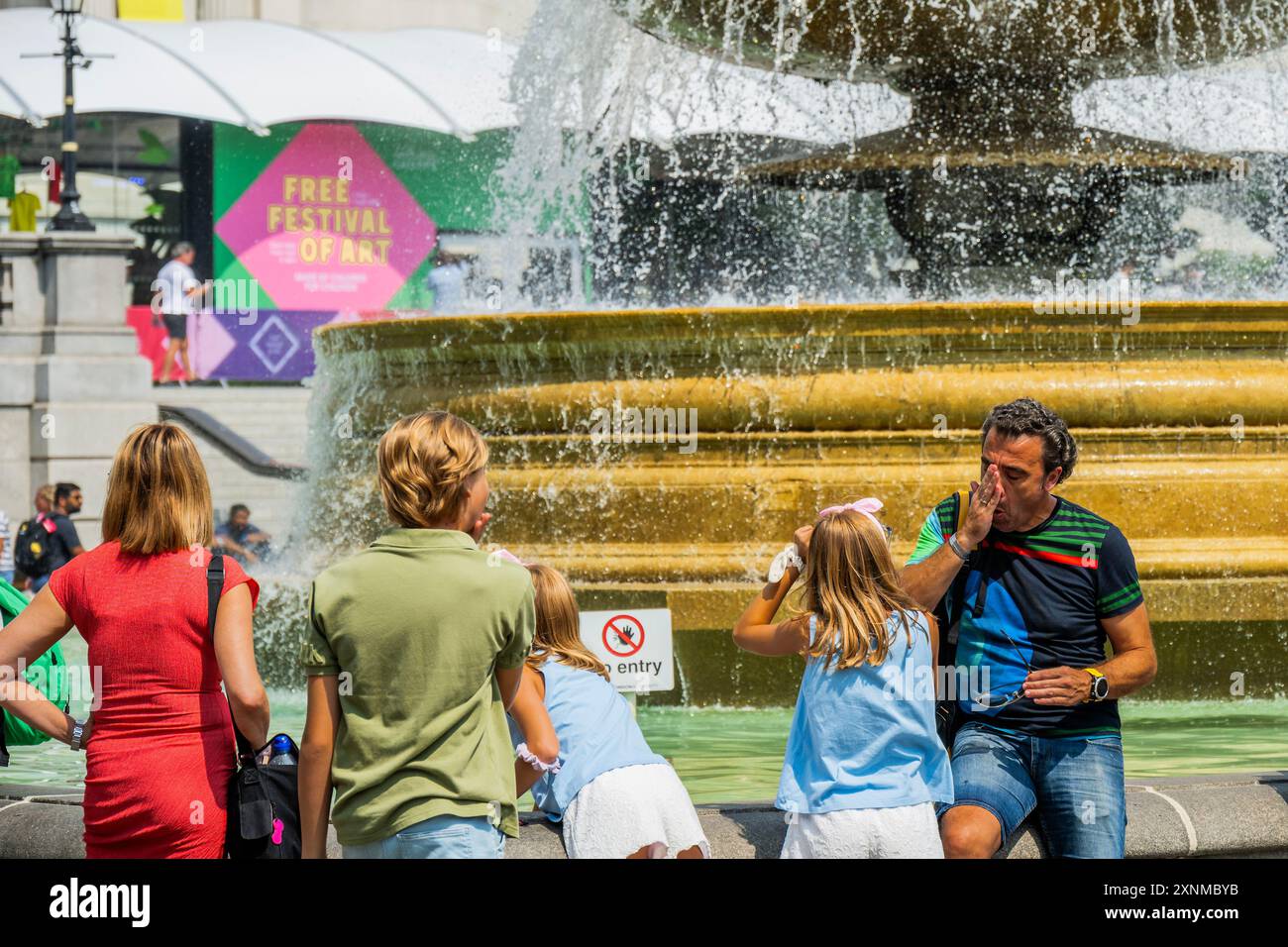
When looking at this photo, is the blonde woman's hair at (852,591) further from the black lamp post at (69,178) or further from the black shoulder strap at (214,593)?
the black lamp post at (69,178)

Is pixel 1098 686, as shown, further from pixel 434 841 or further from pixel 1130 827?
pixel 434 841

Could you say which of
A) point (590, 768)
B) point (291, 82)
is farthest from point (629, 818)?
point (291, 82)

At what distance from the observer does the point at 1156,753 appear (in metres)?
6.32

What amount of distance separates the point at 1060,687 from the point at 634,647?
4.53ft

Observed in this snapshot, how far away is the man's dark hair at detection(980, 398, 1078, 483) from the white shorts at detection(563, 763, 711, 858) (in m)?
1.24

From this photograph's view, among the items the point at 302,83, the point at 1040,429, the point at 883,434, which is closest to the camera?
the point at 1040,429

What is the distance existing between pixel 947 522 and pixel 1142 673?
616 mm

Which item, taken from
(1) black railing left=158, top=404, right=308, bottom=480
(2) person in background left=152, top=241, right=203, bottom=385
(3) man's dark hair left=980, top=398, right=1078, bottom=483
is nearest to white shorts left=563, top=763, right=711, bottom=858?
(3) man's dark hair left=980, top=398, right=1078, bottom=483

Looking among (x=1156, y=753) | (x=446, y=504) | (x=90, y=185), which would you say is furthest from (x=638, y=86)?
(x=90, y=185)

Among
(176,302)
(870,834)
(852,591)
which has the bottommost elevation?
(870,834)

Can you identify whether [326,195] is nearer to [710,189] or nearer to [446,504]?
[710,189]

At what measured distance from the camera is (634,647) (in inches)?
208

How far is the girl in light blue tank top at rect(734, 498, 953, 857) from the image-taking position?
4102mm

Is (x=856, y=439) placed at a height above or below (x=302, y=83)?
below
